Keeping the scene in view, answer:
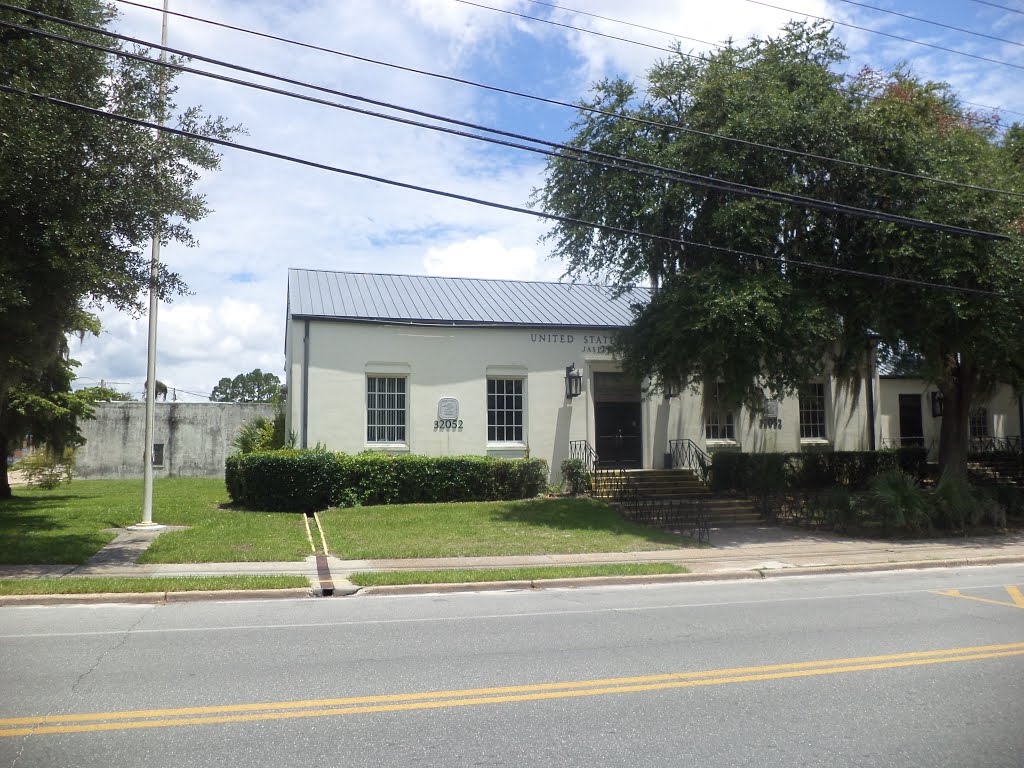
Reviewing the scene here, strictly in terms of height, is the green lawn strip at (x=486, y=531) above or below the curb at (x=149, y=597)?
above

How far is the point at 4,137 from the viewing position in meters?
10.3

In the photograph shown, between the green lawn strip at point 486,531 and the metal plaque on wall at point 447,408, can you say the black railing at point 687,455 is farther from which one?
the metal plaque on wall at point 447,408

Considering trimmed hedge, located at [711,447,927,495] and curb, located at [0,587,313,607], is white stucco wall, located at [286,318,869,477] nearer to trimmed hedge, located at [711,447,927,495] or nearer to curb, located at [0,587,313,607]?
trimmed hedge, located at [711,447,927,495]

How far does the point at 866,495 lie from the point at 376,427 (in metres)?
12.2

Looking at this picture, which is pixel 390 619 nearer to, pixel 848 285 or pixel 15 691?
pixel 15 691

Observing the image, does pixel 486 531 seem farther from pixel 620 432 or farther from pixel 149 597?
pixel 620 432

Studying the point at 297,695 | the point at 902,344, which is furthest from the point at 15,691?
the point at 902,344

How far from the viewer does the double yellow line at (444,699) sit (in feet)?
17.2

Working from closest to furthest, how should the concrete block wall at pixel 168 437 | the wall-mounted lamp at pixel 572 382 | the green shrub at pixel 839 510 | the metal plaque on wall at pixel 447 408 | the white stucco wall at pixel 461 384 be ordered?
the green shrub at pixel 839 510 → the white stucco wall at pixel 461 384 → the metal plaque on wall at pixel 447 408 → the wall-mounted lamp at pixel 572 382 → the concrete block wall at pixel 168 437

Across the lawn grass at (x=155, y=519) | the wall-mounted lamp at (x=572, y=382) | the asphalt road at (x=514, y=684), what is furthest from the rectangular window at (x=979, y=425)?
the lawn grass at (x=155, y=519)

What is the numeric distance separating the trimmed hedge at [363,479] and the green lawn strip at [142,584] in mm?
7590

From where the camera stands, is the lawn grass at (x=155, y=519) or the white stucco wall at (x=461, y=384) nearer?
the lawn grass at (x=155, y=519)

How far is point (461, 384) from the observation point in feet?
72.0

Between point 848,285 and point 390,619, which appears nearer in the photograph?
point 390,619
